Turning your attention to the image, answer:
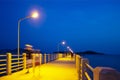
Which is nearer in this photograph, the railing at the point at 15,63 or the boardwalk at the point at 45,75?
the boardwalk at the point at 45,75

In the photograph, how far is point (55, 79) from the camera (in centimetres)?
1410

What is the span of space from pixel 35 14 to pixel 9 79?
1152 centimetres

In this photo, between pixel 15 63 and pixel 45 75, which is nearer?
pixel 45 75

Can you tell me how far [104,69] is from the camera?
4.65 meters

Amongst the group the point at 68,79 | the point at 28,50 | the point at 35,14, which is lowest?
the point at 68,79

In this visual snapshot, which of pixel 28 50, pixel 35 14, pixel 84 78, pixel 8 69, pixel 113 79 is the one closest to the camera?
pixel 113 79

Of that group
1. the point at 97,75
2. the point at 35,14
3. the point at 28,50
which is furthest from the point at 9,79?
the point at 28,50

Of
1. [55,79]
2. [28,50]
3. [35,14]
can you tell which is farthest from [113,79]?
[28,50]

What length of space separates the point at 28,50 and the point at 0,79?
1701 cm

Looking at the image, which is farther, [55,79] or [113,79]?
[55,79]

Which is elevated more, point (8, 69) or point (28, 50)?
point (28, 50)

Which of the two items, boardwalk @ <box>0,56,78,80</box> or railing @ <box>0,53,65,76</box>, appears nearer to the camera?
boardwalk @ <box>0,56,78,80</box>

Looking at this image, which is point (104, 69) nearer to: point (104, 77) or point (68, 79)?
Answer: point (104, 77)

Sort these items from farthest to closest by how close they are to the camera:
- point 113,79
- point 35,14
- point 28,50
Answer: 1. point 28,50
2. point 35,14
3. point 113,79
